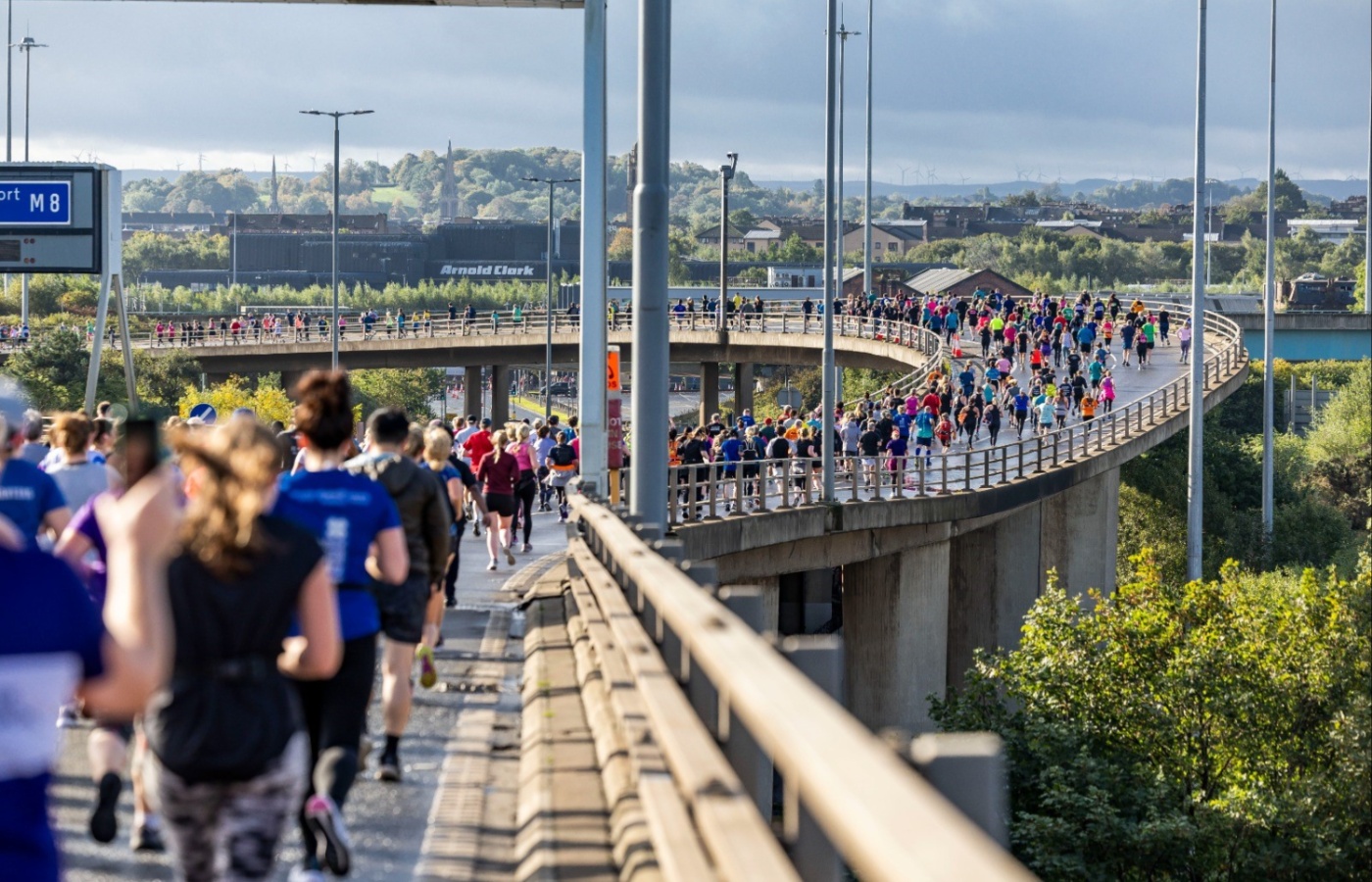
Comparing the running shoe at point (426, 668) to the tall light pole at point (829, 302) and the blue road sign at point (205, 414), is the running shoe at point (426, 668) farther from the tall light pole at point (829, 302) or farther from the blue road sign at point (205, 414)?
the tall light pole at point (829, 302)

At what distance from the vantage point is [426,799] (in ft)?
32.1

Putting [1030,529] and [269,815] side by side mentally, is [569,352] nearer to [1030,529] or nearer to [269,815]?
[1030,529]

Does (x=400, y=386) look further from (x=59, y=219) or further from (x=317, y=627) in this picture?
(x=317, y=627)

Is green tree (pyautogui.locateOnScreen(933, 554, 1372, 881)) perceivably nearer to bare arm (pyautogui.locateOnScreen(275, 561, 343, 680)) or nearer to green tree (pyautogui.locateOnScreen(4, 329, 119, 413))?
bare arm (pyautogui.locateOnScreen(275, 561, 343, 680))

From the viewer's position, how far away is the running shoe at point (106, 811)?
26.9 feet

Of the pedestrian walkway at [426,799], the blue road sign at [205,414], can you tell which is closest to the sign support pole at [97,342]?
the blue road sign at [205,414]

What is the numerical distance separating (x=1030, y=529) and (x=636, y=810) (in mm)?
42452

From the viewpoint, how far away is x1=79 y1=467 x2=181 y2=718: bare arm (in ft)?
14.1

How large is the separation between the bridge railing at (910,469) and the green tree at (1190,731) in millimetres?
4583

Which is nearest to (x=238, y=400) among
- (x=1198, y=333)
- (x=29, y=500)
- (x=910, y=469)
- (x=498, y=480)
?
(x=1198, y=333)

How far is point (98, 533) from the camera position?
7.99 metres

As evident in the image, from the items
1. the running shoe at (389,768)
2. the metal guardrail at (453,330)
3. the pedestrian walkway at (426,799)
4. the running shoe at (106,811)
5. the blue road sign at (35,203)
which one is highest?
the blue road sign at (35,203)

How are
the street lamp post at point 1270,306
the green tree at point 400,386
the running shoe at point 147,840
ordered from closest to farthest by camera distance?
the running shoe at point 147,840, the street lamp post at point 1270,306, the green tree at point 400,386

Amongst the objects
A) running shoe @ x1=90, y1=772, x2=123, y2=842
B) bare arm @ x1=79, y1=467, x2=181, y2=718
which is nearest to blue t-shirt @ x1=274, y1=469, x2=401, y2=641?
running shoe @ x1=90, y1=772, x2=123, y2=842
